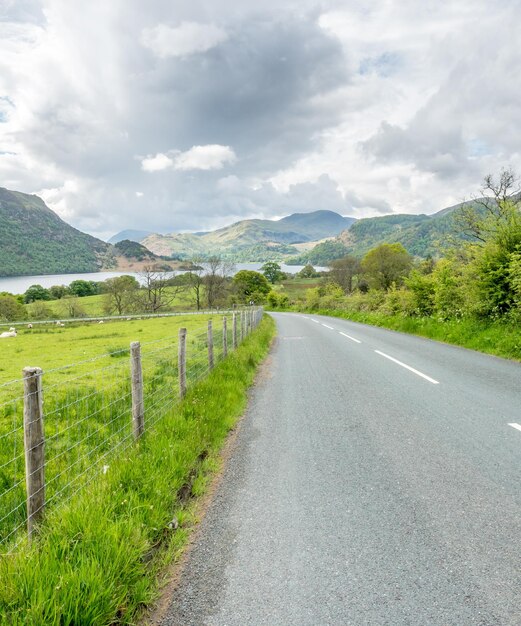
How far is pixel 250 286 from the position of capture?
104 metres

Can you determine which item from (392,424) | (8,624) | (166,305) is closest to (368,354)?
(392,424)

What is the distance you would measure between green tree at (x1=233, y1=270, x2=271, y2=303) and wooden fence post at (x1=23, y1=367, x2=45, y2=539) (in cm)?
9284

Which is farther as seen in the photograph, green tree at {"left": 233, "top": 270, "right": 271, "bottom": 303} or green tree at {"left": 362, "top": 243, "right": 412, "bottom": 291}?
green tree at {"left": 233, "top": 270, "right": 271, "bottom": 303}

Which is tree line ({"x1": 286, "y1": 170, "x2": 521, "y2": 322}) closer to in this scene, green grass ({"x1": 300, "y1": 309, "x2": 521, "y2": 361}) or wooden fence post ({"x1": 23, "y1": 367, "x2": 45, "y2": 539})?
green grass ({"x1": 300, "y1": 309, "x2": 521, "y2": 361})

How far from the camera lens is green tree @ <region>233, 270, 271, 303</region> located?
98375 mm

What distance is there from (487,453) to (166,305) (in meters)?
78.0

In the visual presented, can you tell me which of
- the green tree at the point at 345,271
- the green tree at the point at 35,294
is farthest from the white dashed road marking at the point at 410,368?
the green tree at the point at 35,294

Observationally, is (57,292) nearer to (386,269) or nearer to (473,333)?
(386,269)

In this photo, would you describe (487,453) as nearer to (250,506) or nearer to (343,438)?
(343,438)

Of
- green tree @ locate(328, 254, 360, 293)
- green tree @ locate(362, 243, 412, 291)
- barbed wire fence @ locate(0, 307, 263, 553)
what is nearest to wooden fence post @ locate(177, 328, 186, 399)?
barbed wire fence @ locate(0, 307, 263, 553)

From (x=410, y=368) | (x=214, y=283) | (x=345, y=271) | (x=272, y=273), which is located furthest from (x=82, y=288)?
(x=410, y=368)

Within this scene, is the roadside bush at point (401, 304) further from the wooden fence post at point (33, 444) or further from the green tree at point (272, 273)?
the green tree at point (272, 273)

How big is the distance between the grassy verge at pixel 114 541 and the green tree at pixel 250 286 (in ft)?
301

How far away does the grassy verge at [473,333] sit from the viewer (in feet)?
39.8
